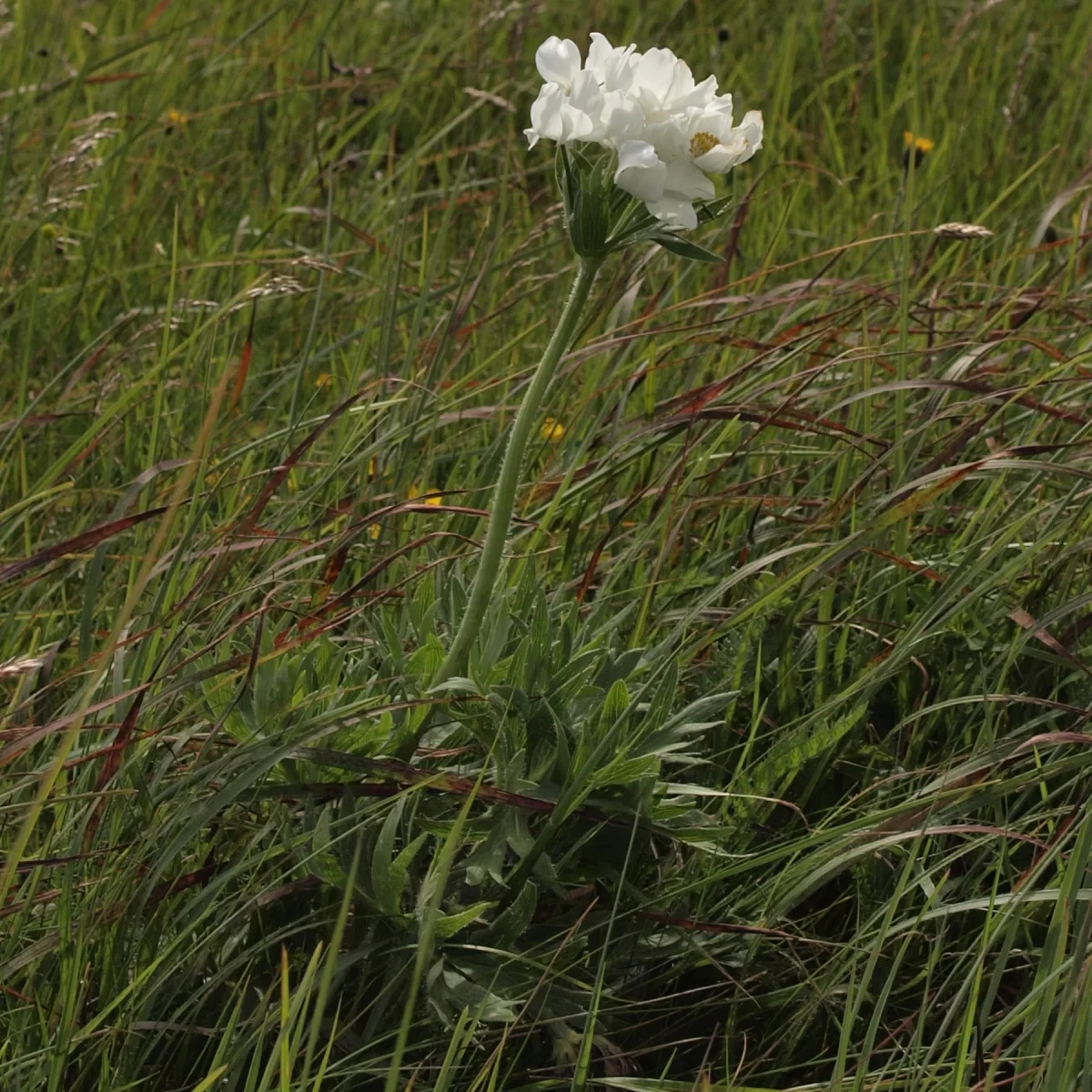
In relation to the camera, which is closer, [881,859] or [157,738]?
[157,738]

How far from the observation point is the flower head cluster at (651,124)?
1.25m

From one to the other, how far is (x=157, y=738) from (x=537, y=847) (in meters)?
0.42

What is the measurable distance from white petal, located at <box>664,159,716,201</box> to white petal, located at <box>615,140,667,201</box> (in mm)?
32

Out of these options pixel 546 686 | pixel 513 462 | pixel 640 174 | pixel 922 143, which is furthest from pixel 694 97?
pixel 922 143

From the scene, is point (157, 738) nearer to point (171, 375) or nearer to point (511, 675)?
point (511, 675)

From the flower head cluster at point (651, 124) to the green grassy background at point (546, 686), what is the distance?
1.39 ft

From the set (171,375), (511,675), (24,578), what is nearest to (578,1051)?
(511,675)

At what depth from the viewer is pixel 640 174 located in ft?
4.09

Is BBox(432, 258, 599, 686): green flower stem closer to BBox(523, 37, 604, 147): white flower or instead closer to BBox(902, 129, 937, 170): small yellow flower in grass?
BBox(523, 37, 604, 147): white flower

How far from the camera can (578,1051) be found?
138 centimetres

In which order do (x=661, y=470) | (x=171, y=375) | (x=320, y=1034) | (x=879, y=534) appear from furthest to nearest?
1. (x=171, y=375)
2. (x=661, y=470)
3. (x=879, y=534)
4. (x=320, y=1034)

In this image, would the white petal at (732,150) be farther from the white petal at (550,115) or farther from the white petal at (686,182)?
the white petal at (550,115)

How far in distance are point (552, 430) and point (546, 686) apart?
862mm

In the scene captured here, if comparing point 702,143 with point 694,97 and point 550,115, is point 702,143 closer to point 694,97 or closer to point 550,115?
point 694,97
